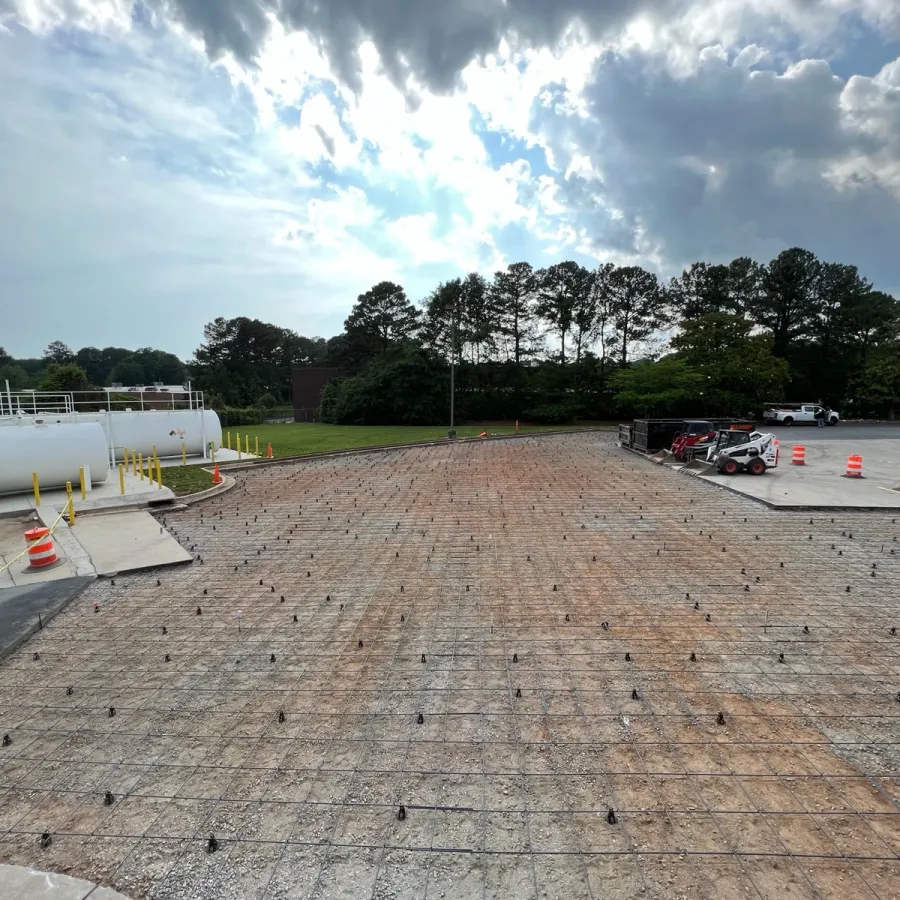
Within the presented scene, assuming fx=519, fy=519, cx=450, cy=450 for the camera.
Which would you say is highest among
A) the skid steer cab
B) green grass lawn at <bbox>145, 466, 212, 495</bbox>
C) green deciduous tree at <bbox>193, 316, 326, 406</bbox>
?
green deciduous tree at <bbox>193, 316, 326, 406</bbox>

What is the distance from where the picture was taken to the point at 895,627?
5855 mm

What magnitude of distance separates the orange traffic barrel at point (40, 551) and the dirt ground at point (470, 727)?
4.10 feet

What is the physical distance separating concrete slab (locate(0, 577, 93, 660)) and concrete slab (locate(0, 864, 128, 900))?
3.44 metres

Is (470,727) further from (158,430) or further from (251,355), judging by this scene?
(251,355)

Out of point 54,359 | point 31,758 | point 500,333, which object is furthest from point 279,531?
point 54,359

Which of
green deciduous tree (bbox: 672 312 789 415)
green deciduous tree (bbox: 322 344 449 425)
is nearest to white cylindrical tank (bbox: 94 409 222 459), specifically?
green deciduous tree (bbox: 322 344 449 425)

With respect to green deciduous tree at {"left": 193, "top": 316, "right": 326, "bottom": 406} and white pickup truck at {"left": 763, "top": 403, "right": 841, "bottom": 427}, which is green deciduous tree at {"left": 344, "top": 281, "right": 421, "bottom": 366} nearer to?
green deciduous tree at {"left": 193, "top": 316, "right": 326, "bottom": 406}

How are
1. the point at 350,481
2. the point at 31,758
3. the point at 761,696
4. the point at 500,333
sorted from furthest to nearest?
the point at 500,333 → the point at 350,481 → the point at 761,696 → the point at 31,758

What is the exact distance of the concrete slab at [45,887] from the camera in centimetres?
270

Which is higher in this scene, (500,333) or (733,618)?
(500,333)

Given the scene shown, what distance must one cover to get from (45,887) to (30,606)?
4.93 meters

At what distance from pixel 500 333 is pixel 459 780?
43.3 meters

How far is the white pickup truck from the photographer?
3466 centimetres

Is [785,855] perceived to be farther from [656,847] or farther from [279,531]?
[279,531]
